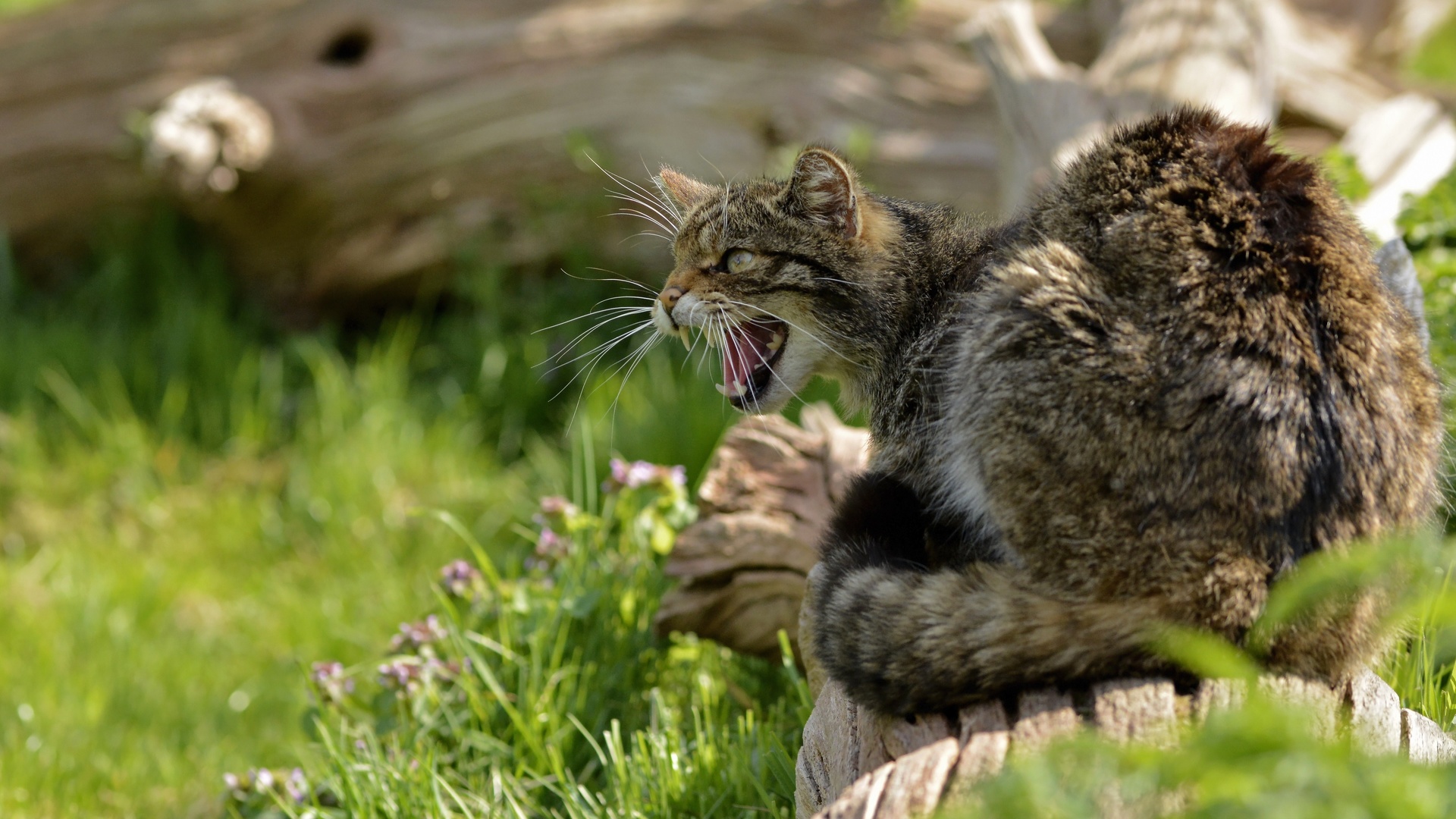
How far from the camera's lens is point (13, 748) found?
3984mm

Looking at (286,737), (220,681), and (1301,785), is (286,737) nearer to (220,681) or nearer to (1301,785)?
(220,681)

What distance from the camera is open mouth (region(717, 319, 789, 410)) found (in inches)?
118

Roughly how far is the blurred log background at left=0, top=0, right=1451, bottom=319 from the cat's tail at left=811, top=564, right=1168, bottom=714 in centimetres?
344

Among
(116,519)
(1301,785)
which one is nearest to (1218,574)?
(1301,785)

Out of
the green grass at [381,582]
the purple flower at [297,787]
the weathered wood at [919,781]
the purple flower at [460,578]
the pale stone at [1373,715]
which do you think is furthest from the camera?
the purple flower at [460,578]

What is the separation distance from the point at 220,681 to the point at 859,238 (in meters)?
3.36

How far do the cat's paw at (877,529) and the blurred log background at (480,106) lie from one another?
298 cm

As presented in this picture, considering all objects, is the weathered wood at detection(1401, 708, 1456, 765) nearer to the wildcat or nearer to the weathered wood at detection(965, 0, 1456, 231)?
the wildcat

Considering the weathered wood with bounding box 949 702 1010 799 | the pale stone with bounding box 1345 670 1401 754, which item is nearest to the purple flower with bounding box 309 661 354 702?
the weathered wood with bounding box 949 702 1010 799

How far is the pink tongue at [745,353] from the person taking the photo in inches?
118

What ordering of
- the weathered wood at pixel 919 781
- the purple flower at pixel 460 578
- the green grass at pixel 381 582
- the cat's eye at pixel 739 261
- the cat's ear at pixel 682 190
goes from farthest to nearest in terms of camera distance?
the purple flower at pixel 460 578, the cat's ear at pixel 682 190, the cat's eye at pixel 739 261, the green grass at pixel 381 582, the weathered wood at pixel 919 781

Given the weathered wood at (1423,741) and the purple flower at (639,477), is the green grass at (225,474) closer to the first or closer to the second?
the purple flower at (639,477)

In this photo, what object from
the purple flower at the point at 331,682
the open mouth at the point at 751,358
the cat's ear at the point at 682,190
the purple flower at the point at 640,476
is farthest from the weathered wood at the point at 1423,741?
the purple flower at the point at 331,682

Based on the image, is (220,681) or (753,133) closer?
(220,681)
